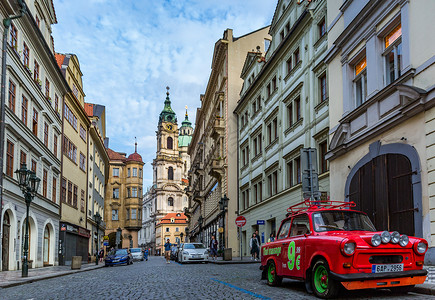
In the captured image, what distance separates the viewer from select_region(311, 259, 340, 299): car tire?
27.7 ft

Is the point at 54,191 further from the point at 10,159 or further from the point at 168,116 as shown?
the point at 168,116

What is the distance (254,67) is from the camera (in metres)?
37.9

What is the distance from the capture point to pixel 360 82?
17578 mm

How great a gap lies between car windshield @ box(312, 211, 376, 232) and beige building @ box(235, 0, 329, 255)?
40.4ft

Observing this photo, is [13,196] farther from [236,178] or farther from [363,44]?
[236,178]

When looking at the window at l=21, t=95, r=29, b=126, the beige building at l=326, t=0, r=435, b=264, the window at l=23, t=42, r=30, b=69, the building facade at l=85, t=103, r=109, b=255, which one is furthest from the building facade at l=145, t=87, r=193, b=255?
the beige building at l=326, t=0, r=435, b=264

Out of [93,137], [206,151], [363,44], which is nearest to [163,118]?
[206,151]

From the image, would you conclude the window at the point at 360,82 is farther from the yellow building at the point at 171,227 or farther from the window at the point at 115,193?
the yellow building at the point at 171,227

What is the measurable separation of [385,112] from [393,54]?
1.82 metres

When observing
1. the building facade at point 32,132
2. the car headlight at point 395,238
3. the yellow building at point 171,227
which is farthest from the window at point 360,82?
the yellow building at point 171,227

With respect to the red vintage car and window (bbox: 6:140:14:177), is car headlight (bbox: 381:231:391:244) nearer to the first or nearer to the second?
the red vintage car

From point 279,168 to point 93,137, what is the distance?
85.6ft

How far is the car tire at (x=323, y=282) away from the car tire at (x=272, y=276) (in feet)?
7.02

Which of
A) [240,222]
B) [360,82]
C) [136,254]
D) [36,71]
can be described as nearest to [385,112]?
[360,82]
